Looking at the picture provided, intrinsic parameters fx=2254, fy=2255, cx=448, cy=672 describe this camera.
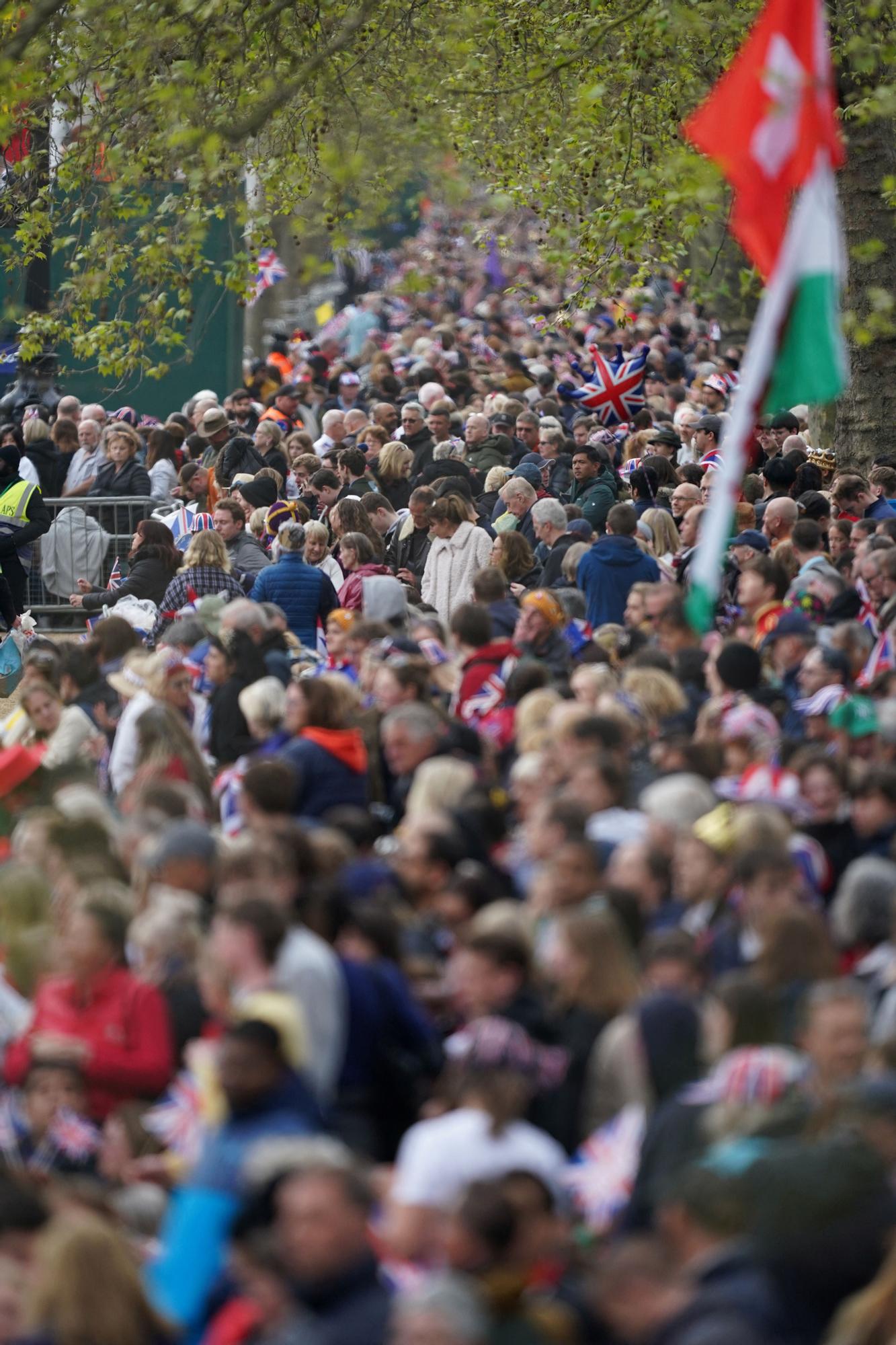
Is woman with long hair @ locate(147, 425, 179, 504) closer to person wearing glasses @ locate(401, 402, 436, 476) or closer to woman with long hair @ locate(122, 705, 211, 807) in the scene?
person wearing glasses @ locate(401, 402, 436, 476)

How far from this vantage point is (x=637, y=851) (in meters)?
7.19

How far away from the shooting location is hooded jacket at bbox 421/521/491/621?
1382 centimetres

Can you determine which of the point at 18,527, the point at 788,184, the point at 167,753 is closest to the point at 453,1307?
the point at 788,184

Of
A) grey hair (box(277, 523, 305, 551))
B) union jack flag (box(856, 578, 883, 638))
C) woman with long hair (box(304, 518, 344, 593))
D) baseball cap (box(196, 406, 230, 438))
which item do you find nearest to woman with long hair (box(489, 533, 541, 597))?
woman with long hair (box(304, 518, 344, 593))

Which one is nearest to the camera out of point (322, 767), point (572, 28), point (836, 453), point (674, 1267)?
point (674, 1267)

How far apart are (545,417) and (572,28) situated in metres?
3.94

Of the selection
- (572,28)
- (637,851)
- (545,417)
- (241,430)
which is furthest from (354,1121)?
(241,430)

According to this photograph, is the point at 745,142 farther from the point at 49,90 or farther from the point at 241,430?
the point at 241,430

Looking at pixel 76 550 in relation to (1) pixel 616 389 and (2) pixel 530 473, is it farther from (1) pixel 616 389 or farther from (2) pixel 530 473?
(1) pixel 616 389

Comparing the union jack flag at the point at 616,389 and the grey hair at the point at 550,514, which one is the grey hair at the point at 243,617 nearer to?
the grey hair at the point at 550,514

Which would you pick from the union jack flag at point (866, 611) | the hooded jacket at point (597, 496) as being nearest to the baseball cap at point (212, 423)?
the hooded jacket at point (597, 496)

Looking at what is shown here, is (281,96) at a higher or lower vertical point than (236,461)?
higher

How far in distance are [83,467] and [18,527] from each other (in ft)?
6.85

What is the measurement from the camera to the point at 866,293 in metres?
16.2
